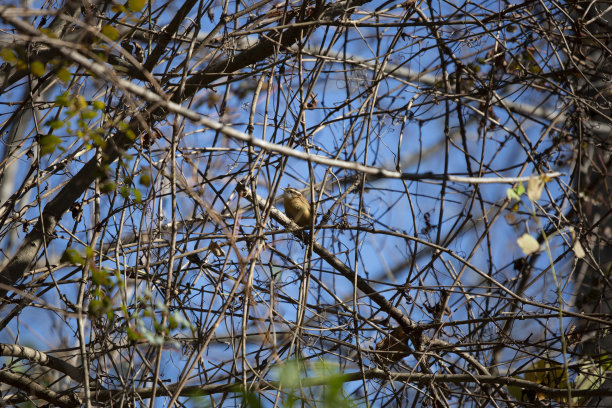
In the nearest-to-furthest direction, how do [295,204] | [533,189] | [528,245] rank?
[533,189] < [528,245] < [295,204]

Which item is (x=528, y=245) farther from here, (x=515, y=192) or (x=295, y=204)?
(x=295, y=204)

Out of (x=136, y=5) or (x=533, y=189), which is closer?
(x=533, y=189)

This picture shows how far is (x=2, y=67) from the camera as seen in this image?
274cm

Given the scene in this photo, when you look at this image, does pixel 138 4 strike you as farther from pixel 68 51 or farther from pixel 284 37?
pixel 284 37

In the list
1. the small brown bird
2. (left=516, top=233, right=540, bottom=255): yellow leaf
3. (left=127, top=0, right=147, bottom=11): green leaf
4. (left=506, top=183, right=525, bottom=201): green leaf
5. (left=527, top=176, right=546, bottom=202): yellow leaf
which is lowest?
(left=516, top=233, right=540, bottom=255): yellow leaf

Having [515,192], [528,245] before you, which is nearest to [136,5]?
[515,192]

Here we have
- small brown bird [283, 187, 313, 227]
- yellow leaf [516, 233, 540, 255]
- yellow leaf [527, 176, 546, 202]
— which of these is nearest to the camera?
yellow leaf [527, 176, 546, 202]

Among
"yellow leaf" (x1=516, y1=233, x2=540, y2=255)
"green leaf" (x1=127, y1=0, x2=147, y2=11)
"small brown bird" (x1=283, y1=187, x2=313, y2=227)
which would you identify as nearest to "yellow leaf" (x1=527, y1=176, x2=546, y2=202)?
"yellow leaf" (x1=516, y1=233, x2=540, y2=255)

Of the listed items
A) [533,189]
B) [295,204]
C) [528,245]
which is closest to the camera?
[533,189]

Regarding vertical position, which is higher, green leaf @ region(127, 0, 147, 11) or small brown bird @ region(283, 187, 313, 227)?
small brown bird @ region(283, 187, 313, 227)

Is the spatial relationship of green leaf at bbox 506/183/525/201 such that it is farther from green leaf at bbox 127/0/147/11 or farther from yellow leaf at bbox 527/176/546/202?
green leaf at bbox 127/0/147/11

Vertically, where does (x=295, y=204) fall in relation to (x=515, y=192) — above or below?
above

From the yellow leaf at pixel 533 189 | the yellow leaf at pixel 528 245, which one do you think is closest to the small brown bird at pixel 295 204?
the yellow leaf at pixel 528 245

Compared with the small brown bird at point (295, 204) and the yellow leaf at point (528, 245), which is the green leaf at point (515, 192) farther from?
the small brown bird at point (295, 204)
